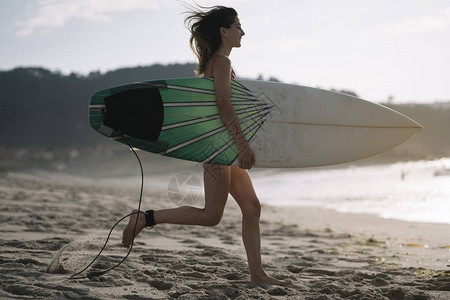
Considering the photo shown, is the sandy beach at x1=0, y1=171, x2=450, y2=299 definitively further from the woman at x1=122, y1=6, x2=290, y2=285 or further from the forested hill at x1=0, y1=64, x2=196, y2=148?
the forested hill at x1=0, y1=64, x2=196, y2=148

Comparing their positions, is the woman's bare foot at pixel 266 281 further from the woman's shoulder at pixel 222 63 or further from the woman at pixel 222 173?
the woman's shoulder at pixel 222 63

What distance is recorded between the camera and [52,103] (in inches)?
2056

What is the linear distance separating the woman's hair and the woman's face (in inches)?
0.8

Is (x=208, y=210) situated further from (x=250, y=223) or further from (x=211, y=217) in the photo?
(x=250, y=223)

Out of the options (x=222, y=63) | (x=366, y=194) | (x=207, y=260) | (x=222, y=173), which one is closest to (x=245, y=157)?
(x=222, y=173)

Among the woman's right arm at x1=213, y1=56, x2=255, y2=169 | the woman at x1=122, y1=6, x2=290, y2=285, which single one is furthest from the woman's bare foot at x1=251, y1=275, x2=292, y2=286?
the woman's right arm at x1=213, y1=56, x2=255, y2=169

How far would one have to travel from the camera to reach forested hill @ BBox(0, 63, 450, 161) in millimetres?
46844

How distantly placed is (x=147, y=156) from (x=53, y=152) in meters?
10.2

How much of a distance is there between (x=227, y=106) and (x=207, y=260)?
1.23 meters

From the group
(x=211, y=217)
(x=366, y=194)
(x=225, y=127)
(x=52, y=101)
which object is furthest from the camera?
(x=52, y=101)

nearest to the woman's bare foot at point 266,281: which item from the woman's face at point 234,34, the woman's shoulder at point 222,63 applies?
the woman's shoulder at point 222,63

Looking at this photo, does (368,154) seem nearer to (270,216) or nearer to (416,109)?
(270,216)

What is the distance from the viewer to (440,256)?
3822 mm

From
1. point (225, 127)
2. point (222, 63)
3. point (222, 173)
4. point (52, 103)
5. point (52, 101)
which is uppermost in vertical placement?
point (52, 101)
